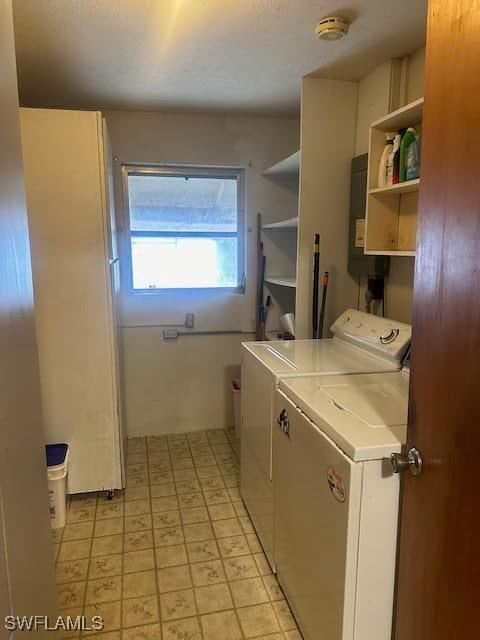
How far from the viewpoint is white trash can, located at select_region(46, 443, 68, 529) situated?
7.49 feet

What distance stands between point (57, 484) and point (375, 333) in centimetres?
179

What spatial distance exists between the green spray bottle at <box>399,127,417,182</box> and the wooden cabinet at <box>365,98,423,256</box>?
0.11m

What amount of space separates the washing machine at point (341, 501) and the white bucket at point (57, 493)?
4.00ft

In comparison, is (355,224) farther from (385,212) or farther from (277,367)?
(277,367)

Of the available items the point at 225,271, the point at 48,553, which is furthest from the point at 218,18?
the point at 48,553

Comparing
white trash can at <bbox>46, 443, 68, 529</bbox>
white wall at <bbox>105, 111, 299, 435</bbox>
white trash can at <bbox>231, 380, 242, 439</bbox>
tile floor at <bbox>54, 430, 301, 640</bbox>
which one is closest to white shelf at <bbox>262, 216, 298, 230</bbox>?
white wall at <bbox>105, 111, 299, 435</bbox>

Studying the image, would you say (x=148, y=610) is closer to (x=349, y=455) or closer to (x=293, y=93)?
(x=349, y=455)

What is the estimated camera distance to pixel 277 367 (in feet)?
6.45

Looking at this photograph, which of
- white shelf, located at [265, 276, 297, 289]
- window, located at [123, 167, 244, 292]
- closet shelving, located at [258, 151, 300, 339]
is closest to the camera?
white shelf, located at [265, 276, 297, 289]

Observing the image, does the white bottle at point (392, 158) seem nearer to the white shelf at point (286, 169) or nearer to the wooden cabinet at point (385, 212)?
the wooden cabinet at point (385, 212)

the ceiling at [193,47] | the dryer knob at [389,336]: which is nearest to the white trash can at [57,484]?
the dryer knob at [389,336]

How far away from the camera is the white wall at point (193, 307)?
3.15 m

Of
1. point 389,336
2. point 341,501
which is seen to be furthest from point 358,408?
point 389,336

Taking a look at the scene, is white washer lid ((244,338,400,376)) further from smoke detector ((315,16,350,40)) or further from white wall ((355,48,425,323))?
smoke detector ((315,16,350,40))
